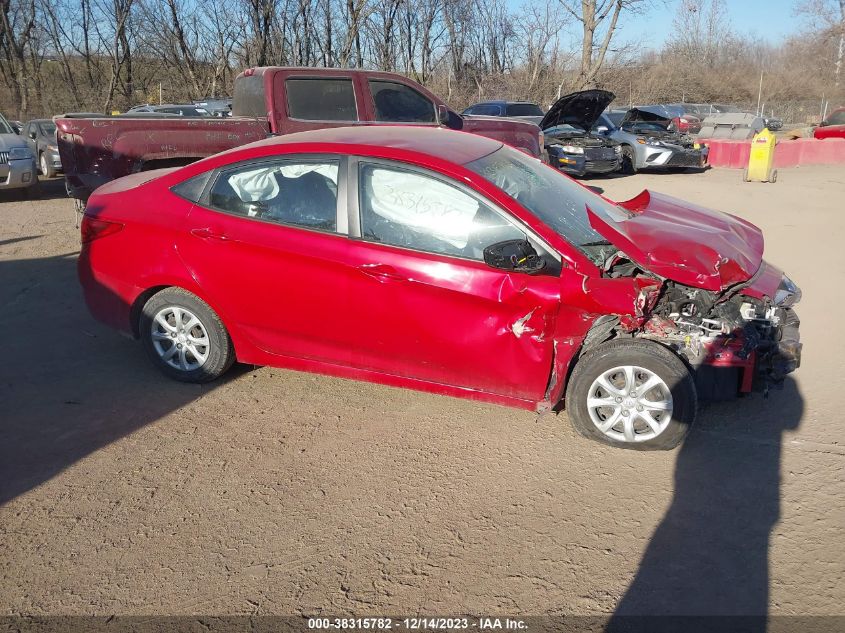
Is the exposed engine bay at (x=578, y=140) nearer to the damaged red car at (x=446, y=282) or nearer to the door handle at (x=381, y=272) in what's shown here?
the damaged red car at (x=446, y=282)

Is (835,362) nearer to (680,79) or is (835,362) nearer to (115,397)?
(115,397)

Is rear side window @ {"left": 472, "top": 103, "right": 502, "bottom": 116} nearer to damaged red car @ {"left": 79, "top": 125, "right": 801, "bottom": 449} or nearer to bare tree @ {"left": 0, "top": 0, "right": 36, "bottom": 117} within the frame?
damaged red car @ {"left": 79, "top": 125, "right": 801, "bottom": 449}

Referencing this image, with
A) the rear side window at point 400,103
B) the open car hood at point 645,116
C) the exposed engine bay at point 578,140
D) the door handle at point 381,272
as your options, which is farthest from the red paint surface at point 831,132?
the door handle at point 381,272

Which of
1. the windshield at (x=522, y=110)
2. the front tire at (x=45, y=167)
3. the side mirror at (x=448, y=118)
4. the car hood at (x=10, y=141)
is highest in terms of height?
the windshield at (x=522, y=110)

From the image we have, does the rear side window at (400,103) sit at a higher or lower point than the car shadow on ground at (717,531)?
higher

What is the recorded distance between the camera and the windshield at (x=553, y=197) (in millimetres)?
4090

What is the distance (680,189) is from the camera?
14469 mm

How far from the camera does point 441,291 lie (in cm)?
391

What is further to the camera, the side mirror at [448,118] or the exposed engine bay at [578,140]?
the exposed engine bay at [578,140]

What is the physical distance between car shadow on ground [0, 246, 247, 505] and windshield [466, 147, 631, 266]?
2.24 m

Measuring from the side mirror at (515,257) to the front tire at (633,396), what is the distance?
0.56m

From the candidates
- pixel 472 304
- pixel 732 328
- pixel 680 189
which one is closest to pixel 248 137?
pixel 472 304

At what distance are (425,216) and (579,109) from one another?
11.3 metres

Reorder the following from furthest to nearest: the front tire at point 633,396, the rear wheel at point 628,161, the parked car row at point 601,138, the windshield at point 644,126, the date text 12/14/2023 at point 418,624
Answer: the windshield at point 644,126, the rear wheel at point 628,161, the parked car row at point 601,138, the front tire at point 633,396, the date text 12/14/2023 at point 418,624
